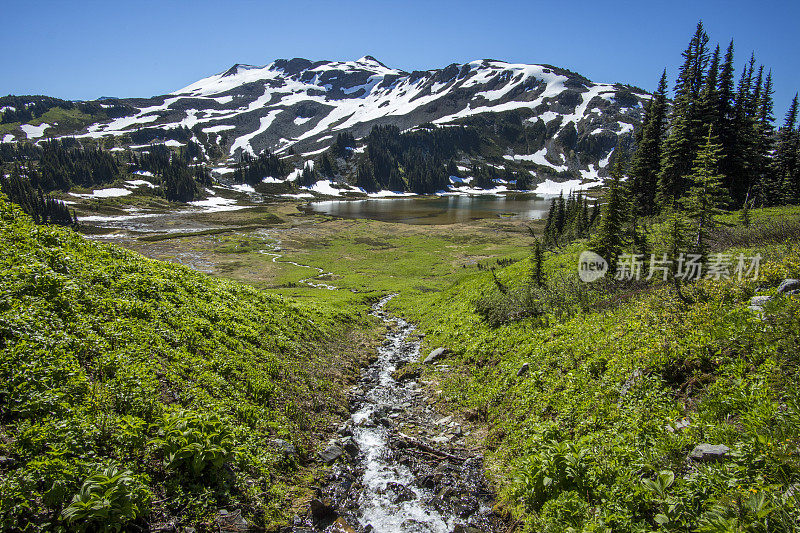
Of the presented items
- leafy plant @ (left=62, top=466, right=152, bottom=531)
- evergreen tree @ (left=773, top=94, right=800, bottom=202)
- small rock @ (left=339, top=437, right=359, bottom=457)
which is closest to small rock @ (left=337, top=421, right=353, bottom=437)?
small rock @ (left=339, top=437, right=359, bottom=457)

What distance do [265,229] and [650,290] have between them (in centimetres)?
10614

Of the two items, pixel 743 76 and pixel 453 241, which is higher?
pixel 743 76

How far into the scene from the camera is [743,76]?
1981 inches

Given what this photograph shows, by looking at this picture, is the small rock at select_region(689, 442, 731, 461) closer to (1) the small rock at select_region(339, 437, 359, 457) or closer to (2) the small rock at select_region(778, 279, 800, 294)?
(2) the small rock at select_region(778, 279, 800, 294)

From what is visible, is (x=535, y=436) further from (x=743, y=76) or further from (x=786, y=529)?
(x=743, y=76)

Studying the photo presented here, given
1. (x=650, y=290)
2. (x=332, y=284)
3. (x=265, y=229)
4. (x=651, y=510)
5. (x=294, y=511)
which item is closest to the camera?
(x=651, y=510)

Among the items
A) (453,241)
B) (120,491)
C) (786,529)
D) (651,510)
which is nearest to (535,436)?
(651,510)

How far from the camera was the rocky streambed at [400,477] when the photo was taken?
9.58 meters

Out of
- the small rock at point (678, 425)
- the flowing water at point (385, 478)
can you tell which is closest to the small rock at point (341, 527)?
the flowing water at point (385, 478)

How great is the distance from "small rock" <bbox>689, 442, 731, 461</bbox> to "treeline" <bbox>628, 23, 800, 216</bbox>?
40.1m

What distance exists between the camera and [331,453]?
12.1 m

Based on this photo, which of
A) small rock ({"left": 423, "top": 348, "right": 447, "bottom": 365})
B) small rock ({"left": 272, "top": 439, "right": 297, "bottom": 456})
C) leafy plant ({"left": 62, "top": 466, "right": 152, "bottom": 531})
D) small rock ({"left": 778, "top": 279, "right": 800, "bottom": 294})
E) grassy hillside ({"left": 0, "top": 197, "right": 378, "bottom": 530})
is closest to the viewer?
leafy plant ({"left": 62, "top": 466, "right": 152, "bottom": 531})

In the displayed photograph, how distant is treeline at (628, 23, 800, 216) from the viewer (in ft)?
148

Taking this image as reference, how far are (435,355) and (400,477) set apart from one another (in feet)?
33.6
